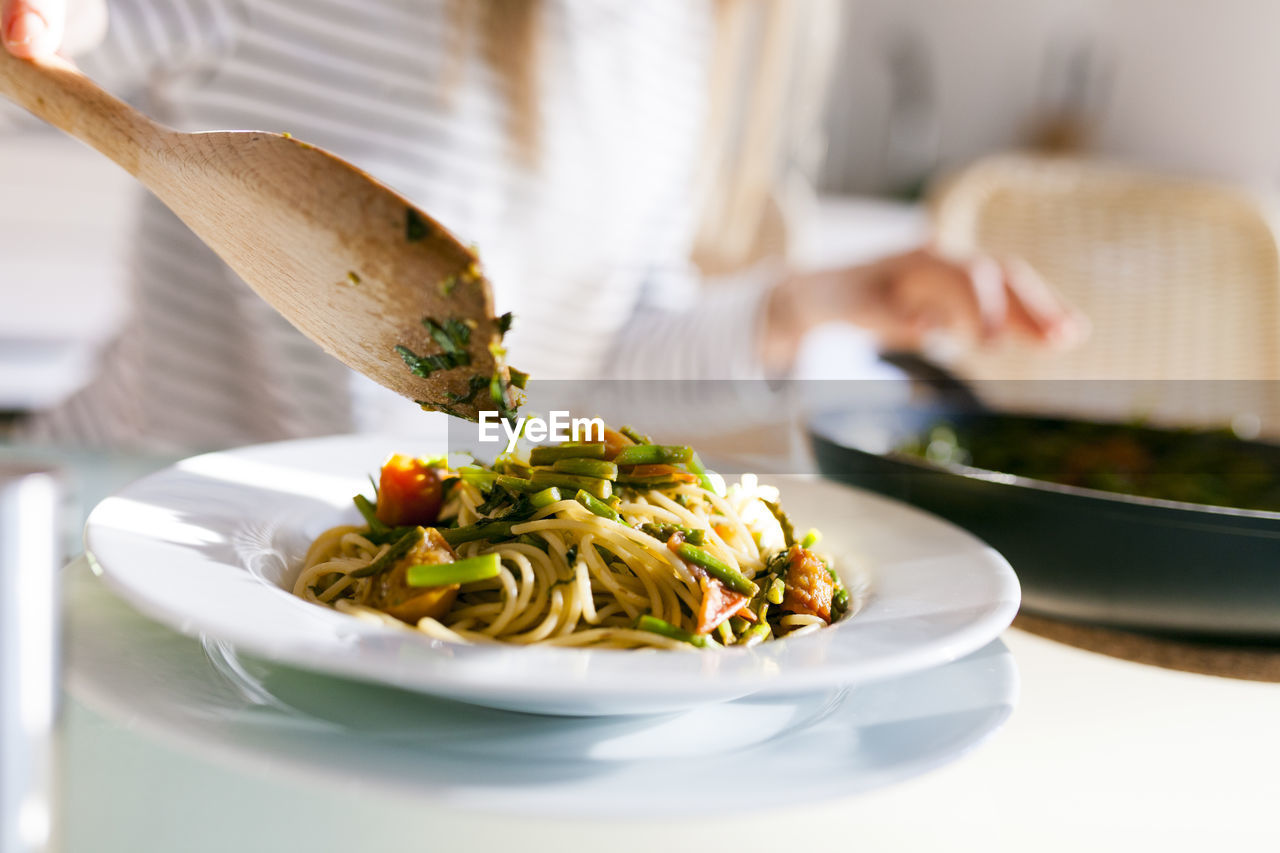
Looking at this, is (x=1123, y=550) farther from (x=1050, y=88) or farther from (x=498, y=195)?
(x=1050, y=88)

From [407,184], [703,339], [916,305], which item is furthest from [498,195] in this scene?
[916,305]

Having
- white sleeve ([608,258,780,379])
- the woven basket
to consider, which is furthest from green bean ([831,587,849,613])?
the woven basket

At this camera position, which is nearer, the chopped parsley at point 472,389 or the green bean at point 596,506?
the chopped parsley at point 472,389

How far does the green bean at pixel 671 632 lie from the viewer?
0.62 m

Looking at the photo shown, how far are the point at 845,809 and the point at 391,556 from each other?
33cm

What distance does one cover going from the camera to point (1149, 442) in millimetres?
1240

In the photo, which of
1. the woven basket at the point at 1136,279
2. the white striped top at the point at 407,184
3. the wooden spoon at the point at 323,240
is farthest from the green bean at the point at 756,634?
the woven basket at the point at 1136,279

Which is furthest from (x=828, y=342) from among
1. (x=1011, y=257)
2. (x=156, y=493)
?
(x=156, y=493)

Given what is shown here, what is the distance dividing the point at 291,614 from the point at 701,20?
77.7 inches

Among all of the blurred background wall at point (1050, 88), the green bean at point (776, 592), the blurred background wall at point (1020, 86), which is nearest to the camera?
the green bean at point (776, 592)

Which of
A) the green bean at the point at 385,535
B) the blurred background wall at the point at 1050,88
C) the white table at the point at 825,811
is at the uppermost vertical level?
the blurred background wall at the point at 1050,88

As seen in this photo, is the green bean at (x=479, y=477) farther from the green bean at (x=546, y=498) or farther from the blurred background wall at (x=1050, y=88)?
the blurred background wall at (x=1050, y=88)

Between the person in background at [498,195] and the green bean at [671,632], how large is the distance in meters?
1.15

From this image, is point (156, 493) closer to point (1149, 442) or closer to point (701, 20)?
point (1149, 442)
